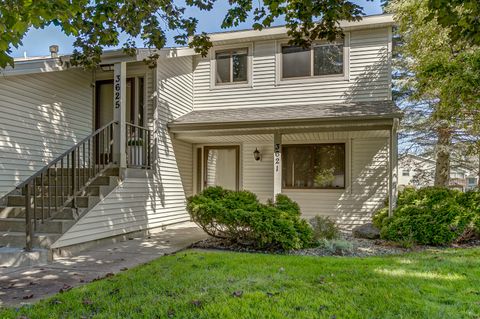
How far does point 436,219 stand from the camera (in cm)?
698

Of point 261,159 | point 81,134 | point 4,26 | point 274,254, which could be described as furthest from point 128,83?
point 4,26

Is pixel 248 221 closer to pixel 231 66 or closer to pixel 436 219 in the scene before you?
pixel 436 219

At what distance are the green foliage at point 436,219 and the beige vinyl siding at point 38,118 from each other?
736 cm

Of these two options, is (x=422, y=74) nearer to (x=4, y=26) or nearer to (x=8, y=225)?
(x=4, y=26)

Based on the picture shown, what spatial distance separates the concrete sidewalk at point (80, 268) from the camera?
411 cm

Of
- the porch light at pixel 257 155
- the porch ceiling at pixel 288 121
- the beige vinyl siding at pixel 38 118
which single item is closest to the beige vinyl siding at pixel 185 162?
the porch ceiling at pixel 288 121

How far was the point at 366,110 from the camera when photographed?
8320mm

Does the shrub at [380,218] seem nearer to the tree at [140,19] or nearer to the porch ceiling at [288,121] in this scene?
the porch ceiling at [288,121]

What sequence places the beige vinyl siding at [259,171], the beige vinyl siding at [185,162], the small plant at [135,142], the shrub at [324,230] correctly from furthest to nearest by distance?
the beige vinyl siding at [259,171], the beige vinyl siding at [185,162], the small plant at [135,142], the shrub at [324,230]

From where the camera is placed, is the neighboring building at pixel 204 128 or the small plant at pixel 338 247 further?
the neighboring building at pixel 204 128

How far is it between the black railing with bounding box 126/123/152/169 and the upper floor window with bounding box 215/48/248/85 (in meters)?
3.31

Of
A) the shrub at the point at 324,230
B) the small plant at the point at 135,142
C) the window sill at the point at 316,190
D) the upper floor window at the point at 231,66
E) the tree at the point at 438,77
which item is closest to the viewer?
the tree at the point at 438,77

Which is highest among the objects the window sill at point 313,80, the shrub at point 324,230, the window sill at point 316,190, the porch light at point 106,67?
the window sill at point 313,80

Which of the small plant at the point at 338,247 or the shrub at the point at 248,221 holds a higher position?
the shrub at the point at 248,221
